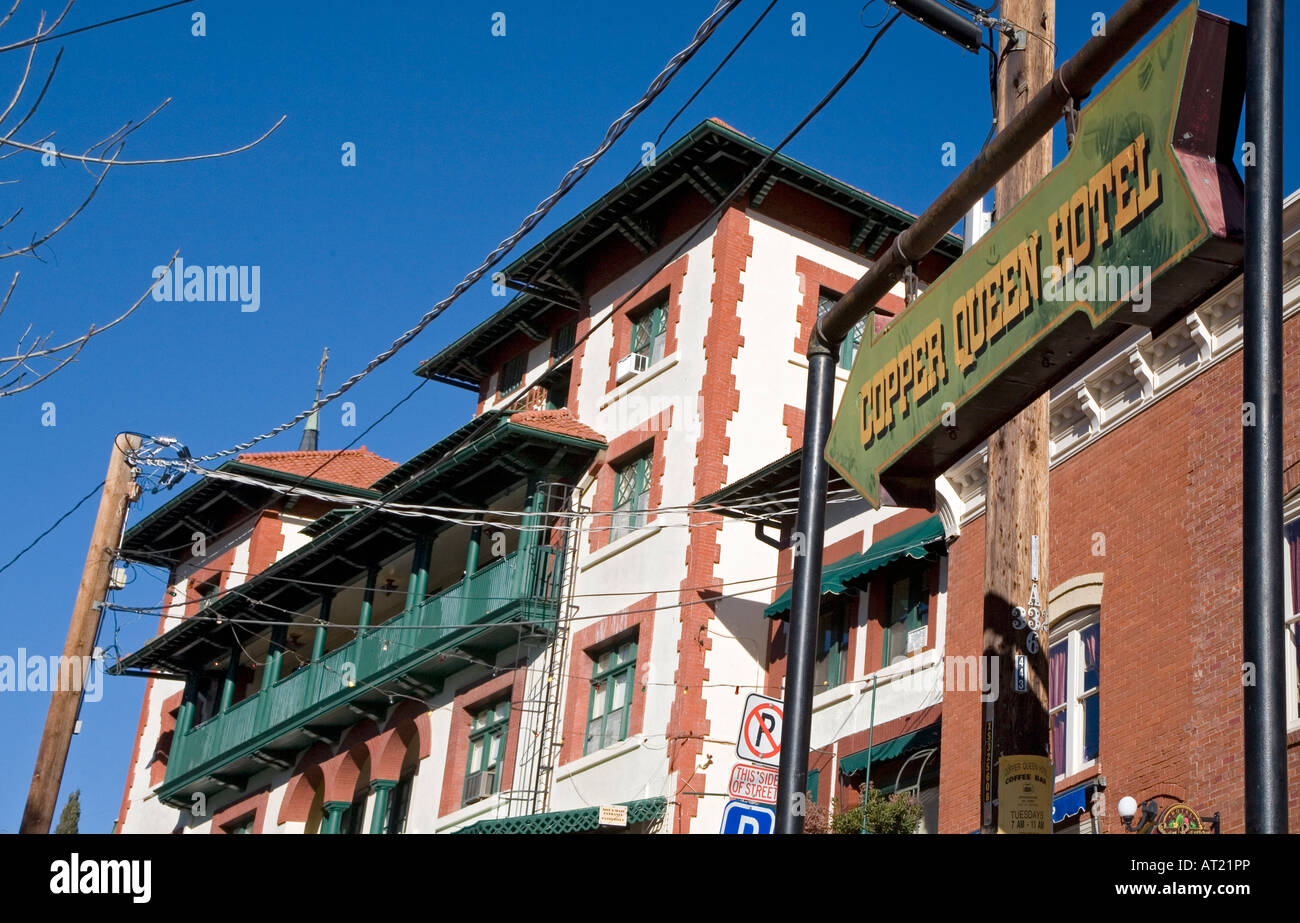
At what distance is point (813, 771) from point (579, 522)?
939 centimetres

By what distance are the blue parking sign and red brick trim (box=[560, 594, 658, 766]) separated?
517 inches

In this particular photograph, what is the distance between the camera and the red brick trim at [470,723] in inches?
1198

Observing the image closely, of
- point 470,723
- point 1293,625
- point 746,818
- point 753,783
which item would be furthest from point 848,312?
point 470,723

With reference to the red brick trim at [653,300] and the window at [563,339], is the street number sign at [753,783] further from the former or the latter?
the window at [563,339]

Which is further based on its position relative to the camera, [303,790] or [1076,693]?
[303,790]

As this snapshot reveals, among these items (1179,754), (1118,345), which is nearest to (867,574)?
(1118,345)

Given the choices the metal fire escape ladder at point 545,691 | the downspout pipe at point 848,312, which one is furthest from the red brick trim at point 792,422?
the downspout pipe at point 848,312

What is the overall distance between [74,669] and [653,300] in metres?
16.8

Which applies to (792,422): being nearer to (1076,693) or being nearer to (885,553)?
(885,553)

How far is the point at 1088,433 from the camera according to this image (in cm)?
1862

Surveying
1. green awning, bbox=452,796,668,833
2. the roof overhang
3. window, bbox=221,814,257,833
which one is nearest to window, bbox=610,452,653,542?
the roof overhang

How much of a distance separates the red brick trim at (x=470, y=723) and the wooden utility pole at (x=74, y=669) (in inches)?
475

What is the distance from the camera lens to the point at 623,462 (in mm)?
31375

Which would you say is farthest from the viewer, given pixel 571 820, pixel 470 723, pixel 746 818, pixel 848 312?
pixel 470 723
